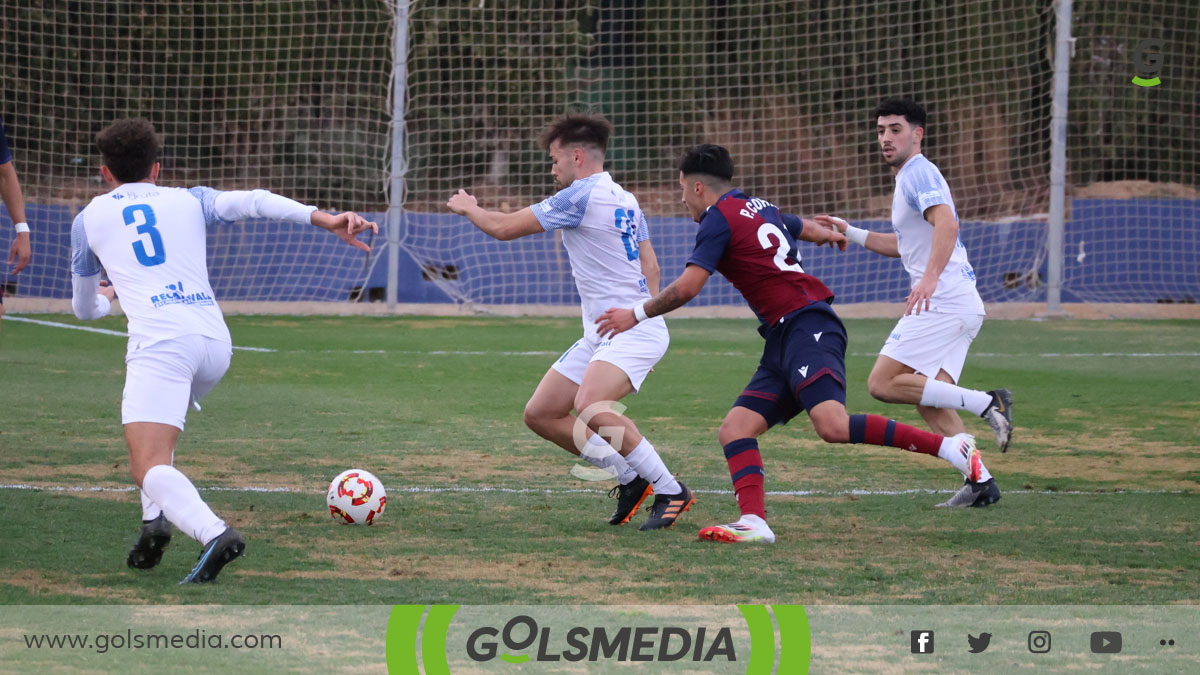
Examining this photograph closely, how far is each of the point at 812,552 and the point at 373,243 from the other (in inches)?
634

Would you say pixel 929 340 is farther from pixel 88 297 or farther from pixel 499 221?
pixel 88 297

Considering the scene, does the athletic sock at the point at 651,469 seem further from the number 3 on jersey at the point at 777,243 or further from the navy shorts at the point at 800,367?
the number 3 on jersey at the point at 777,243

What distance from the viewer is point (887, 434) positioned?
571 centimetres

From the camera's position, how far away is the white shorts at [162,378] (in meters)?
4.78

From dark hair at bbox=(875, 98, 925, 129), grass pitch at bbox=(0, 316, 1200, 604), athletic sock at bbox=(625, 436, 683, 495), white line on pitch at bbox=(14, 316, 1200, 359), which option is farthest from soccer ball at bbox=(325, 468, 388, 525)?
white line on pitch at bbox=(14, 316, 1200, 359)

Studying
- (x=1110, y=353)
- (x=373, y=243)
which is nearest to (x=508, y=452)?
(x=1110, y=353)

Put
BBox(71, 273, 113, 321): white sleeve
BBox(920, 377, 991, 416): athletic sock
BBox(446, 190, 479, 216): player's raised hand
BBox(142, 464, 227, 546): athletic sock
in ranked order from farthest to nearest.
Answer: BBox(920, 377, 991, 416): athletic sock, BBox(446, 190, 479, 216): player's raised hand, BBox(71, 273, 113, 321): white sleeve, BBox(142, 464, 227, 546): athletic sock

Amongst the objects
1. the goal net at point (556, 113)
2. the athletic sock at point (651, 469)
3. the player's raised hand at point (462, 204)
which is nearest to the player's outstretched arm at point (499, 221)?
the player's raised hand at point (462, 204)

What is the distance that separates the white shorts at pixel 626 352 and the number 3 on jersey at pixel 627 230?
0.34 metres

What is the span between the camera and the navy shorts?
5688 mm

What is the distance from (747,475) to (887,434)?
62 cm

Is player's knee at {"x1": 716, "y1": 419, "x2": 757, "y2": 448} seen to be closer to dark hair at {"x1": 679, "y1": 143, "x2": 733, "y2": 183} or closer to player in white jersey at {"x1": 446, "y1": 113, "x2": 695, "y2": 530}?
A: player in white jersey at {"x1": 446, "y1": 113, "x2": 695, "y2": 530}

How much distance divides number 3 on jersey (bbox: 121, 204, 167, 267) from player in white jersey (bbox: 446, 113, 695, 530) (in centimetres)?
151

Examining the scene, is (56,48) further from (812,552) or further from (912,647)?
(912,647)
